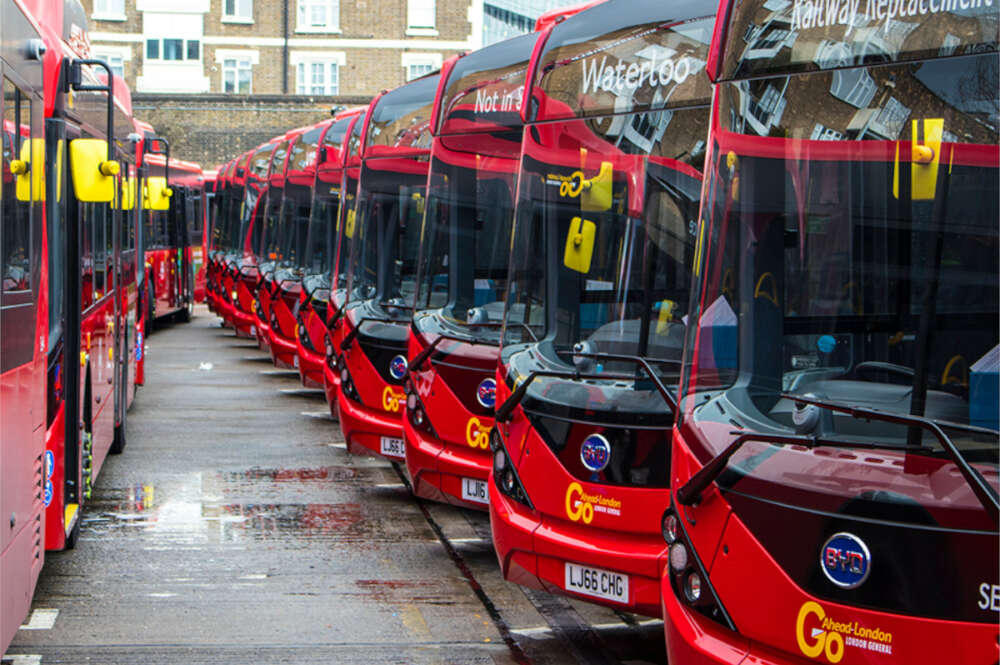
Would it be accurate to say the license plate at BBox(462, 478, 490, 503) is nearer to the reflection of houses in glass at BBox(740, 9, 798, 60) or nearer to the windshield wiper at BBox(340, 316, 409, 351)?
the windshield wiper at BBox(340, 316, 409, 351)

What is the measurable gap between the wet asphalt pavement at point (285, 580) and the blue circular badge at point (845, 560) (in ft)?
7.98

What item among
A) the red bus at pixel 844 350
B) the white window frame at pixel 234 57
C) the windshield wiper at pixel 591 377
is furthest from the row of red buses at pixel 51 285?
the white window frame at pixel 234 57

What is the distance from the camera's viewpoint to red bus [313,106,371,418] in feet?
41.2

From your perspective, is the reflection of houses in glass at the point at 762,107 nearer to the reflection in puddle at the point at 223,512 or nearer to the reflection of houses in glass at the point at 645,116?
the reflection of houses in glass at the point at 645,116

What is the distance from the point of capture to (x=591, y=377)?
6.59 m

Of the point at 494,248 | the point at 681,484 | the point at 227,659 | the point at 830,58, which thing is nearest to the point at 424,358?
the point at 494,248

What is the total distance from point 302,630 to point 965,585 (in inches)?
153

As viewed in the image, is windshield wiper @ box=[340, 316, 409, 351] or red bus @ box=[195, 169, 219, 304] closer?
windshield wiper @ box=[340, 316, 409, 351]

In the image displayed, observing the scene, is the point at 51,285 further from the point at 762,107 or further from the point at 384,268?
the point at 384,268

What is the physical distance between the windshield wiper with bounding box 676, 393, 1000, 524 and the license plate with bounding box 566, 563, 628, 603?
4.50 feet

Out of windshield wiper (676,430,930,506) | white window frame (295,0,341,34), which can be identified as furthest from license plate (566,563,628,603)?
white window frame (295,0,341,34)

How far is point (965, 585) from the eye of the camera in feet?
12.9

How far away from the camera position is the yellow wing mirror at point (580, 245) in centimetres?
700

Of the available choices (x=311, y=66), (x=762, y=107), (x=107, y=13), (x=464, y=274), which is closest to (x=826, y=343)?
(x=762, y=107)
